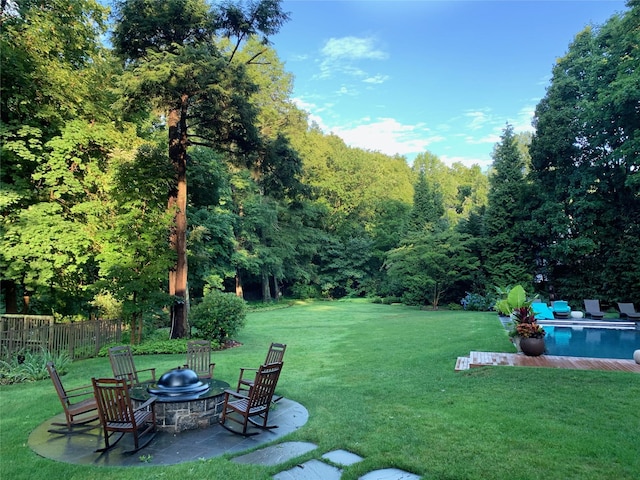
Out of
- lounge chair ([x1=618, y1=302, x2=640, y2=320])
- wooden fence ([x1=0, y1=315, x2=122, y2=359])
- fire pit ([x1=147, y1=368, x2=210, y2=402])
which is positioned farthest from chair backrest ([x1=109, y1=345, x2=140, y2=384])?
lounge chair ([x1=618, y1=302, x2=640, y2=320])

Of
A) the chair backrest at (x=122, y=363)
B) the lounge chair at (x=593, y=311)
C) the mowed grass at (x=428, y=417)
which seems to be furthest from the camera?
the lounge chair at (x=593, y=311)

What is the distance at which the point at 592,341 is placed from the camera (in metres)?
13.7

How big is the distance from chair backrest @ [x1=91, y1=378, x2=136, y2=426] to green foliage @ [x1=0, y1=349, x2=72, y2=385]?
17.2ft

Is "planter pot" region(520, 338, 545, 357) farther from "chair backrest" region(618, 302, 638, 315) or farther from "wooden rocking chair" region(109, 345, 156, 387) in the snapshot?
"chair backrest" region(618, 302, 638, 315)

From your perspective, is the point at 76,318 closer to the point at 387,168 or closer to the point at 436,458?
the point at 436,458

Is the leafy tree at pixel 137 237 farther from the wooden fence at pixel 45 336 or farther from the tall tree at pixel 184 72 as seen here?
the wooden fence at pixel 45 336

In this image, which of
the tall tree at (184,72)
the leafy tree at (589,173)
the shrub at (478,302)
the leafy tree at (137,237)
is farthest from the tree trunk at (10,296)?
the leafy tree at (589,173)

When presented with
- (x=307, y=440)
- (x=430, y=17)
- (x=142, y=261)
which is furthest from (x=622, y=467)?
(x=430, y=17)

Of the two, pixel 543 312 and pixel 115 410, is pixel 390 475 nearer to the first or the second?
pixel 115 410

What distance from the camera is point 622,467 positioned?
3.91m

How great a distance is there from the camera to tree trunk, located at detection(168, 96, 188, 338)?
42.1 ft

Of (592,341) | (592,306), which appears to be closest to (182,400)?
(592,341)

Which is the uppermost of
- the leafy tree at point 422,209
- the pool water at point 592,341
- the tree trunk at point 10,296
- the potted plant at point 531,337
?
the leafy tree at point 422,209

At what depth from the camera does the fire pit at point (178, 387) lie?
16.9 feet
